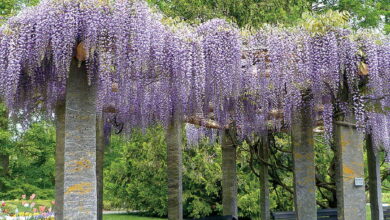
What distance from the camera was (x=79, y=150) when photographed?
169 inches

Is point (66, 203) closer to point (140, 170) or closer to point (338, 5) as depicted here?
point (140, 170)

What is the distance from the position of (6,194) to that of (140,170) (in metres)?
5.27

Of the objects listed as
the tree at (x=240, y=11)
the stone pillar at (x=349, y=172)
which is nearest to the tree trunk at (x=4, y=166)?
the tree at (x=240, y=11)

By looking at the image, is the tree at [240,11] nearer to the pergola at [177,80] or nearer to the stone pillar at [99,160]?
the pergola at [177,80]

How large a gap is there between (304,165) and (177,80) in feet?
6.99

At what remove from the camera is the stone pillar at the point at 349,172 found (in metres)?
5.27

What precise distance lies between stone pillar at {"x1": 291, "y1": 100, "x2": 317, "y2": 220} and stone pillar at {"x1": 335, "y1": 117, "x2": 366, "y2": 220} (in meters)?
0.72

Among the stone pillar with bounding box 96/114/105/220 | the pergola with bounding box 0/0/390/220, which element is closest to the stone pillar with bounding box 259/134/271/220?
the pergola with bounding box 0/0/390/220

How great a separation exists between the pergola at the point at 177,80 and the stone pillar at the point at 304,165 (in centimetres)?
1

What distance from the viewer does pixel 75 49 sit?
4.34 m

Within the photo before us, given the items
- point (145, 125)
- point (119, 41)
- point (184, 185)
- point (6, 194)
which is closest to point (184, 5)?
point (145, 125)

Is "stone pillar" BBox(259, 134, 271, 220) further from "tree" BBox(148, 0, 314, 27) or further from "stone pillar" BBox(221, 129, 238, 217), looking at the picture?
"tree" BBox(148, 0, 314, 27)

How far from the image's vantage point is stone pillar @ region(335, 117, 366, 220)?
17.3 ft

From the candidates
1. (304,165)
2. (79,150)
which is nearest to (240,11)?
(304,165)
